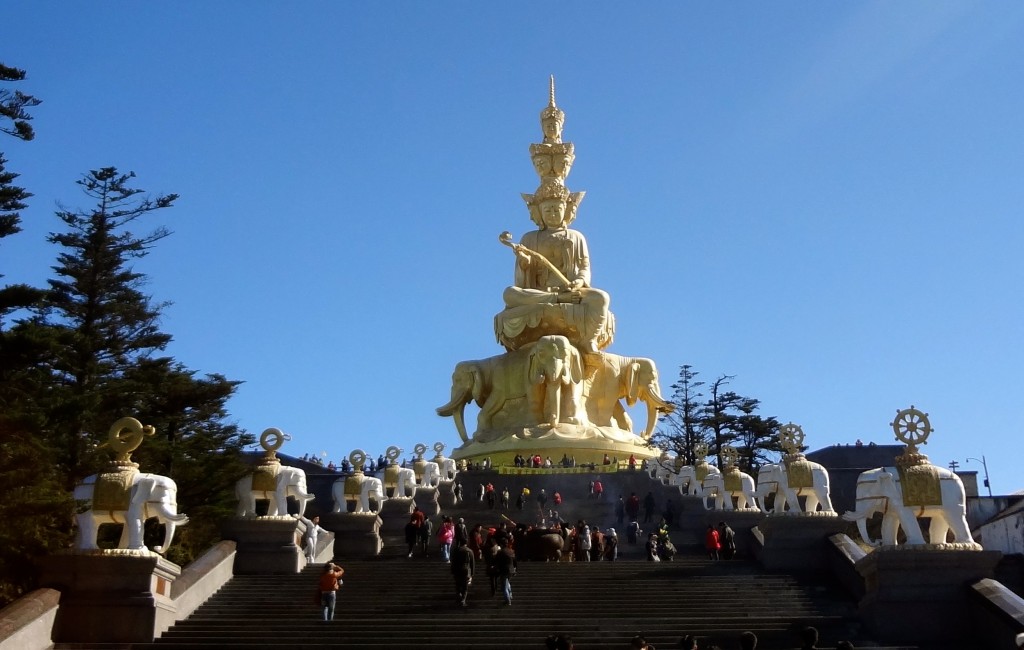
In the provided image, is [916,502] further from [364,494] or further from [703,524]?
[364,494]

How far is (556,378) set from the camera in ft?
107

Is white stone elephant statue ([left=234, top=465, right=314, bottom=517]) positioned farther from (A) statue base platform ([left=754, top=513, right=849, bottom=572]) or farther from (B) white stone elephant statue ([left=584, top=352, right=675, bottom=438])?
(B) white stone elephant statue ([left=584, top=352, right=675, bottom=438])

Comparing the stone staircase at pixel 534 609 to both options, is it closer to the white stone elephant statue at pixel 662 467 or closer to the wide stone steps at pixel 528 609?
the wide stone steps at pixel 528 609

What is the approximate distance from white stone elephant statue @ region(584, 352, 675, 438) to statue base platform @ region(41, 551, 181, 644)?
21.9m

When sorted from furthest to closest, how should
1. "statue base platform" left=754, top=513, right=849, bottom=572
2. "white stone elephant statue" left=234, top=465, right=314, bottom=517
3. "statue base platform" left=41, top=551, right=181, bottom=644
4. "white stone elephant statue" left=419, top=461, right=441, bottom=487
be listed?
"white stone elephant statue" left=419, top=461, right=441, bottom=487 < "white stone elephant statue" left=234, top=465, right=314, bottom=517 < "statue base platform" left=754, top=513, right=849, bottom=572 < "statue base platform" left=41, top=551, right=181, bottom=644

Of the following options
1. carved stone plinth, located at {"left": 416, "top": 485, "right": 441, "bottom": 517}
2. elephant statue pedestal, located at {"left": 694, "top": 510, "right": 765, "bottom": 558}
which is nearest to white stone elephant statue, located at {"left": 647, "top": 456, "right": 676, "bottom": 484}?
carved stone plinth, located at {"left": 416, "top": 485, "right": 441, "bottom": 517}

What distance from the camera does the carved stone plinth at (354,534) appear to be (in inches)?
788

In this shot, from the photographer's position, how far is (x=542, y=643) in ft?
42.0

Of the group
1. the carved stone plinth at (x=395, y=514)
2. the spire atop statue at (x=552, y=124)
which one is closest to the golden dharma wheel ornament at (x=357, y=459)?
the carved stone plinth at (x=395, y=514)

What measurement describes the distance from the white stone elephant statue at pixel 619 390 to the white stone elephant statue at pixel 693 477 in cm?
772

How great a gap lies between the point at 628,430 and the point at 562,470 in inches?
273

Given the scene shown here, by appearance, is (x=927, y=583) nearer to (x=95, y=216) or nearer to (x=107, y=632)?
(x=107, y=632)

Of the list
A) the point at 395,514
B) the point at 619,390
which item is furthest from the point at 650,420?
the point at 395,514

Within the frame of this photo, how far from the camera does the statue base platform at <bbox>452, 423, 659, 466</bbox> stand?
104ft
